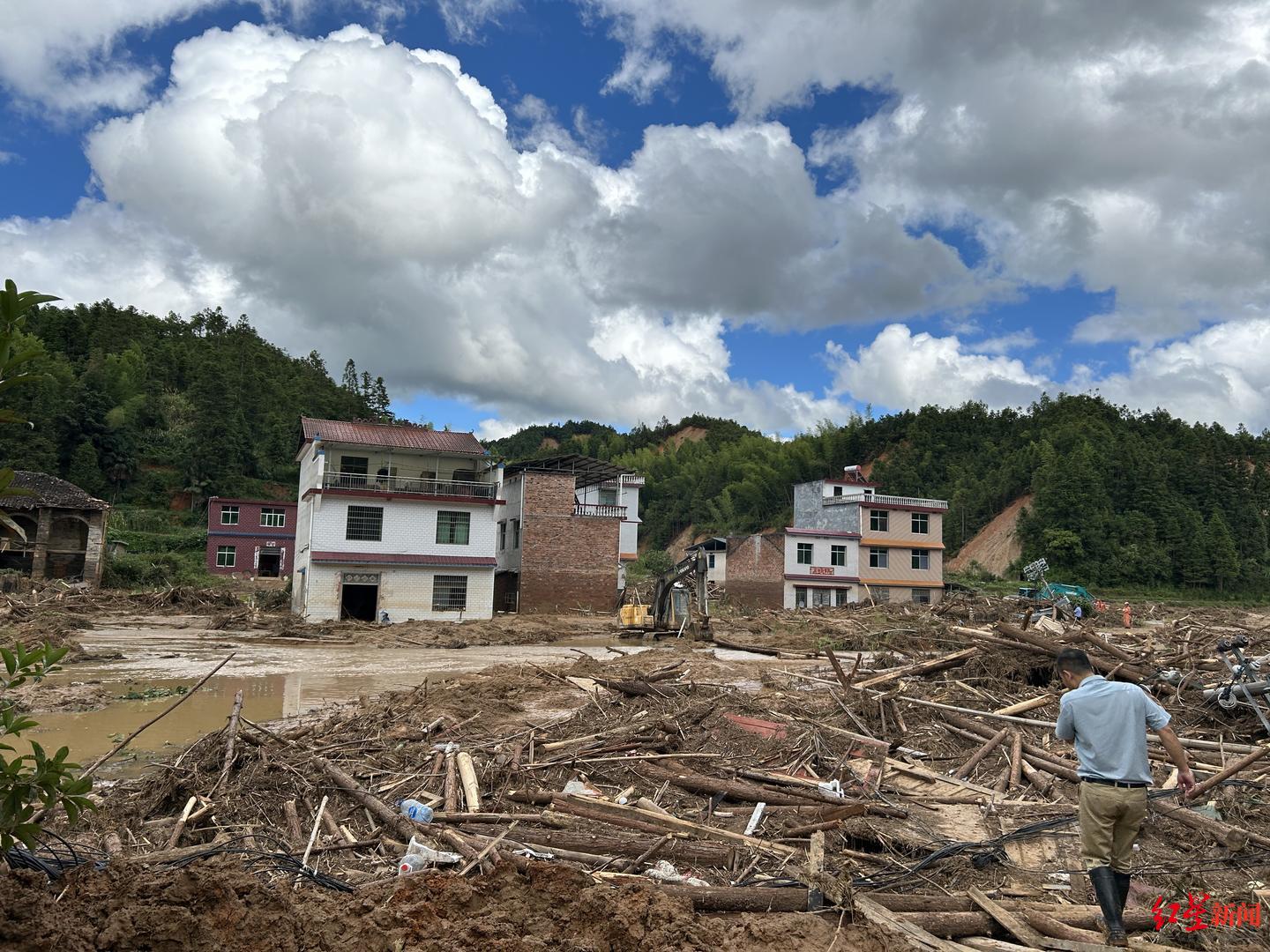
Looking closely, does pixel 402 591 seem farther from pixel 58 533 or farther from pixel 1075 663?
pixel 1075 663

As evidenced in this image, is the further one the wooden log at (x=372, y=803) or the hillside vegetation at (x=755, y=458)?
the hillside vegetation at (x=755, y=458)

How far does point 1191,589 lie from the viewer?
59906mm

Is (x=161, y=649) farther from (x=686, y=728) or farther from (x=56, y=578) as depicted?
(x=56, y=578)

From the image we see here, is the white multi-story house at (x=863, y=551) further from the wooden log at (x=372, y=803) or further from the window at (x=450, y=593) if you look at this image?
the wooden log at (x=372, y=803)

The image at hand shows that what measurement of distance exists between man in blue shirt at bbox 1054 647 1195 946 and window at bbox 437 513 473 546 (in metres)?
29.7

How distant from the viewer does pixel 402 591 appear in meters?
32.3

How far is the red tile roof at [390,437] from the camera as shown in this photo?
3369 centimetres

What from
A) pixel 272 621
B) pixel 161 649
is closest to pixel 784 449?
pixel 272 621

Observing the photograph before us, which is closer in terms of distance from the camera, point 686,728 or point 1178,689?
point 686,728

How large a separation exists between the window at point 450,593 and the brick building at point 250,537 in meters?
15.6

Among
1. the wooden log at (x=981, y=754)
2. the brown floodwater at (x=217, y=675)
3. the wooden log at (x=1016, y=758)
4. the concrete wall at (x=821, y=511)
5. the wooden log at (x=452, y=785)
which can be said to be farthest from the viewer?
the concrete wall at (x=821, y=511)

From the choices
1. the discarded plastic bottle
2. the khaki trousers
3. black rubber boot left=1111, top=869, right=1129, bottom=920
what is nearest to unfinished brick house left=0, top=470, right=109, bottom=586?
the discarded plastic bottle

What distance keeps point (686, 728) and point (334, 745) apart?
4.24 m

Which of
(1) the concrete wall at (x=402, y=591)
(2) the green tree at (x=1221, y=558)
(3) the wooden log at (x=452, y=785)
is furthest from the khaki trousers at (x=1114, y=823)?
(2) the green tree at (x=1221, y=558)
